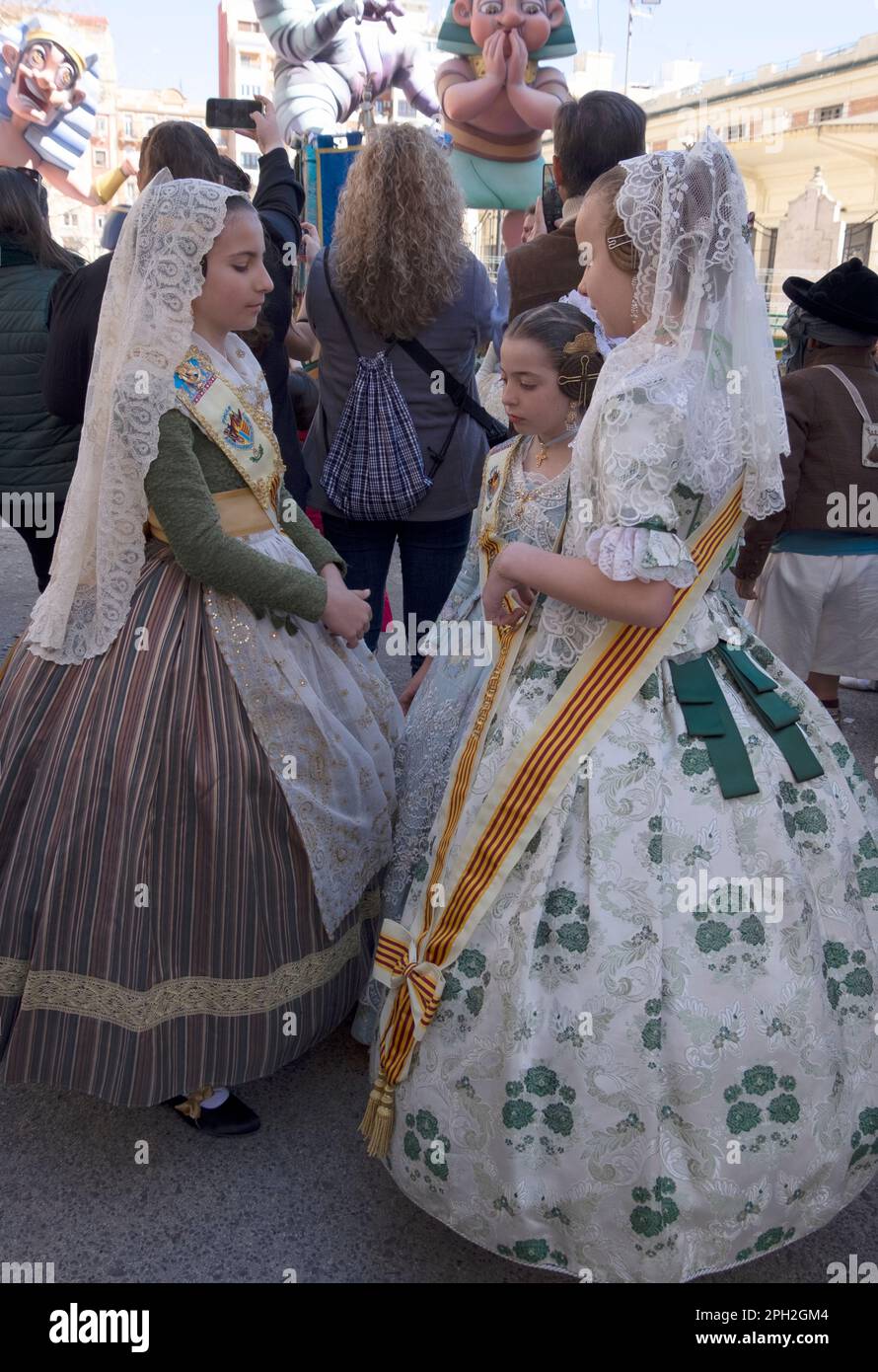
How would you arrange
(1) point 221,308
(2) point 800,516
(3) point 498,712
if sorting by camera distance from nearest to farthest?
(3) point 498,712 < (1) point 221,308 < (2) point 800,516

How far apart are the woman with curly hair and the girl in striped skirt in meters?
0.89

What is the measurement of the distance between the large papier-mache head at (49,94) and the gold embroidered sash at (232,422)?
23.3 feet

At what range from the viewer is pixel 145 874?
6.30ft

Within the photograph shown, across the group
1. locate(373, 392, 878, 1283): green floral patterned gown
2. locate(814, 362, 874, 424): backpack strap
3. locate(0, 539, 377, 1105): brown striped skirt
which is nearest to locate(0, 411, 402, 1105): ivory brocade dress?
locate(0, 539, 377, 1105): brown striped skirt

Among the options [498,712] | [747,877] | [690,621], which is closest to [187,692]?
[498,712]

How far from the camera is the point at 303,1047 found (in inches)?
84.0

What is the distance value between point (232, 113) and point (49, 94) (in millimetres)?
5476

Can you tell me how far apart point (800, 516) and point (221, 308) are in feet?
7.28

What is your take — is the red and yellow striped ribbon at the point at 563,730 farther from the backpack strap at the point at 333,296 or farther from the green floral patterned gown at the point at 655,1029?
the backpack strap at the point at 333,296

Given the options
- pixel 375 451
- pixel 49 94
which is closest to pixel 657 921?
pixel 375 451

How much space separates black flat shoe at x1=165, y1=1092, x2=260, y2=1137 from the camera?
6.95 feet

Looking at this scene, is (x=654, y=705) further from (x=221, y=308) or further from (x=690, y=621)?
(x=221, y=308)

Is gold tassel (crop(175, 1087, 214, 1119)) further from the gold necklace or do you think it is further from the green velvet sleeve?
the gold necklace
